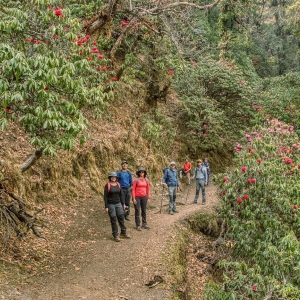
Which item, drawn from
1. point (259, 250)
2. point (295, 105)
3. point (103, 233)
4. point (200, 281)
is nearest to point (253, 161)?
point (259, 250)

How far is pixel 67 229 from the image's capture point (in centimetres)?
914

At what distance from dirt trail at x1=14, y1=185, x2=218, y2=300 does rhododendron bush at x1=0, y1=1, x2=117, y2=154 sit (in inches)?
103

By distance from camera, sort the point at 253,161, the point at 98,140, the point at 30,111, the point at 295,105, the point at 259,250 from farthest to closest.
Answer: the point at 295,105 < the point at 98,140 < the point at 253,161 < the point at 259,250 < the point at 30,111

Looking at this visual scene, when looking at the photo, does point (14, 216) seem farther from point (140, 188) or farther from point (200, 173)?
point (200, 173)

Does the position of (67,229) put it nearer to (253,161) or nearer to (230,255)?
(230,255)

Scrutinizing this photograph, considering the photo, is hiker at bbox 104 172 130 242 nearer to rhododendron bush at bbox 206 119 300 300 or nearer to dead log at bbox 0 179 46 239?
dead log at bbox 0 179 46 239

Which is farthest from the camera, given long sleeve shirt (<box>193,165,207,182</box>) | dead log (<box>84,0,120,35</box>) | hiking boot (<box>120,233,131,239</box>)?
long sleeve shirt (<box>193,165,207,182</box>)

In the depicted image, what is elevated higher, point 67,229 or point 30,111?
point 30,111

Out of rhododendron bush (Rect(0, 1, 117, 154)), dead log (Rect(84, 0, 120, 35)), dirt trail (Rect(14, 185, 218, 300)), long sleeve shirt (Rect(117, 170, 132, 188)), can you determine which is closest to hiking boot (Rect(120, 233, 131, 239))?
dirt trail (Rect(14, 185, 218, 300))

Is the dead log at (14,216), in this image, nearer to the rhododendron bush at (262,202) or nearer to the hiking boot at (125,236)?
the hiking boot at (125,236)

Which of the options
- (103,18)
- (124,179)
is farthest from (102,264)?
(103,18)

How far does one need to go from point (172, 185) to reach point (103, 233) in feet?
8.97

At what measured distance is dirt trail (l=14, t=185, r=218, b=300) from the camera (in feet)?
20.9

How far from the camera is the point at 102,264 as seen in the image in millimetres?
7523
